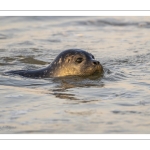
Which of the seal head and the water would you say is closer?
the water

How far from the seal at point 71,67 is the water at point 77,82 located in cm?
15

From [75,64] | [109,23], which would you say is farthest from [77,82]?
[109,23]

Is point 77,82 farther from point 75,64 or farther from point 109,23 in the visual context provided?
point 109,23

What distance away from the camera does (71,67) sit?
26.9ft

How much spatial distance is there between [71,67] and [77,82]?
0.49 meters

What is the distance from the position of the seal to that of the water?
154mm

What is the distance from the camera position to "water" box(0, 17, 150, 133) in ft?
18.6

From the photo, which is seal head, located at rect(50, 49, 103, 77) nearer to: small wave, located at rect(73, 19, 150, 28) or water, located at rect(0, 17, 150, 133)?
water, located at rect(0, 17, 150, 133)

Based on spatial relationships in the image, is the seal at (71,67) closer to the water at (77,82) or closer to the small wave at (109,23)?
the water at (77,82)

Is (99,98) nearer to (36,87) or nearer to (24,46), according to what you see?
(36,87)

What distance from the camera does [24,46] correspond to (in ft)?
36.0

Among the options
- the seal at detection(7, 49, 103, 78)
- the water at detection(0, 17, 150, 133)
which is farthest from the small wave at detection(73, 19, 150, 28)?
the seal at detection(7, 49, 103, 78)
